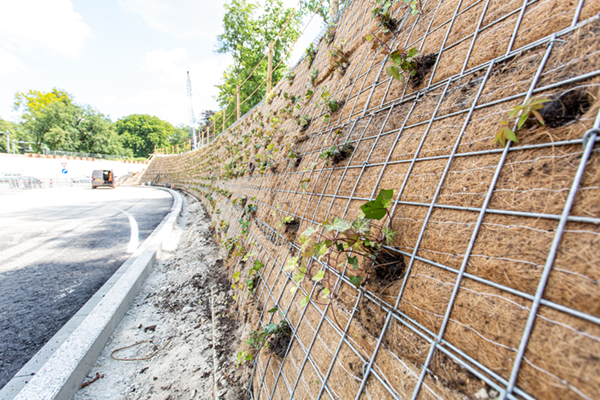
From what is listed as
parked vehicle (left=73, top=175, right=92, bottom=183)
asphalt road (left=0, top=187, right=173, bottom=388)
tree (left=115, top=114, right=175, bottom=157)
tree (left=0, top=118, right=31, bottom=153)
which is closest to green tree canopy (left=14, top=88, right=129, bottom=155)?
tree (left=0, top=118, right=31, bottom=153)

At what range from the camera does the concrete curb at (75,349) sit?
1603mm

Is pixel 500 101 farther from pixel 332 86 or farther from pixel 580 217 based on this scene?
pixel 332 86

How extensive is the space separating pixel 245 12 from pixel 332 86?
75.3 ft

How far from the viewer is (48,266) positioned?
364cm

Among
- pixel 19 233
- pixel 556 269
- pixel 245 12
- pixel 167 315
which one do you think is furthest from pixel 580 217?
pixel 245 12

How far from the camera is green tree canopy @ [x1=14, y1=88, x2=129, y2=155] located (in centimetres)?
3059

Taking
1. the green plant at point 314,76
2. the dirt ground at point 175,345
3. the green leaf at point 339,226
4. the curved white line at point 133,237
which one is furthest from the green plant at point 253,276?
the curved white line at point 133,237

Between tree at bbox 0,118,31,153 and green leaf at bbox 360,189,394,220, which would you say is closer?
green leaf at bbox 360,189,394,220

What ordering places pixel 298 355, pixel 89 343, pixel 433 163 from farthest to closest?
pixel 89 343 < pixel 298 355 < pixel 433 163

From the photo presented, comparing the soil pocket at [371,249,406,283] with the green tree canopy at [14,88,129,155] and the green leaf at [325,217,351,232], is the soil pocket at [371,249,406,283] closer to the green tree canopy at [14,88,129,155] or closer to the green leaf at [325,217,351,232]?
the green leaf at [325,217,351,232]

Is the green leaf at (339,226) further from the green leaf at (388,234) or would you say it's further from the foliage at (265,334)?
the foliage at (265,334)

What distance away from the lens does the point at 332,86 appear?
9.04ft

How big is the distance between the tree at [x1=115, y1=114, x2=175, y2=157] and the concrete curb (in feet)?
206

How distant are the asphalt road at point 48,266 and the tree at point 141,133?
185 feet
